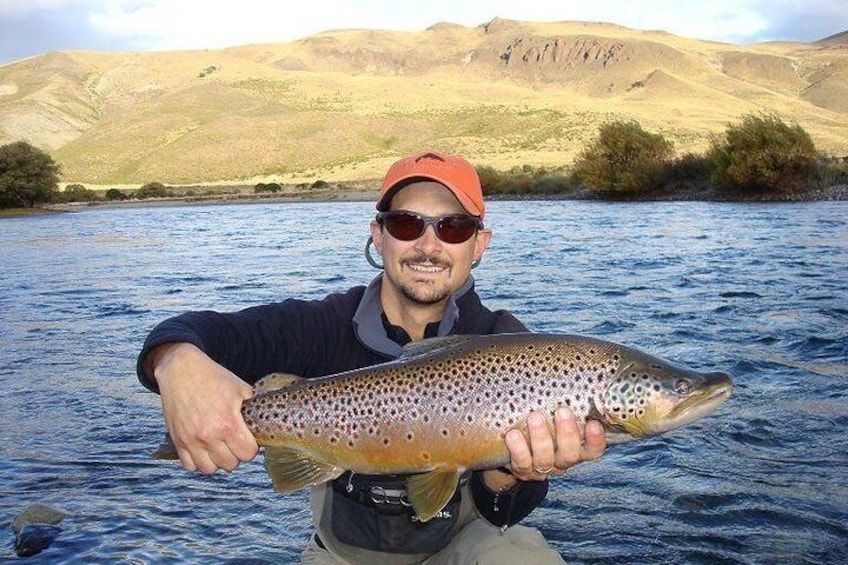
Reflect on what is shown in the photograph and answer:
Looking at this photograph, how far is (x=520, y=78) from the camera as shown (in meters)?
197

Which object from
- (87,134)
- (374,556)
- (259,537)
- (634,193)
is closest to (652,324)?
(259,537)

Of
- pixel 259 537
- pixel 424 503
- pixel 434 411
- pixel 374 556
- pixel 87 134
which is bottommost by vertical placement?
pixel 259 537

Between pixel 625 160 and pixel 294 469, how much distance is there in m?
42.6

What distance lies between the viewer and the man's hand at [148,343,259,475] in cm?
288

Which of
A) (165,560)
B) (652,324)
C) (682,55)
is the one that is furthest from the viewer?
(682,55)

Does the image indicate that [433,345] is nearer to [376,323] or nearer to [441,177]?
[376,323]

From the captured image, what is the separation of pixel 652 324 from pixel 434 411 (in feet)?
29.2

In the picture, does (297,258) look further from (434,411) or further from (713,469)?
(434,411)

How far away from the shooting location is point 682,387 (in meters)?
3.24

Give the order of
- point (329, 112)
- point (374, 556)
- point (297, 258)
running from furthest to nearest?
point (329, 112), point (297, 258), point (374, 556)

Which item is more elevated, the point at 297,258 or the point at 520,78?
the point at 520,78

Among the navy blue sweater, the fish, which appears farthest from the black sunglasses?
the fish

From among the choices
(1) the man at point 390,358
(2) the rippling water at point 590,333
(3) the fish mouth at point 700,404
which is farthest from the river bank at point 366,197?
(3) the fish mouth at point 700,404

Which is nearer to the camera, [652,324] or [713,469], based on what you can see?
[713,469]
